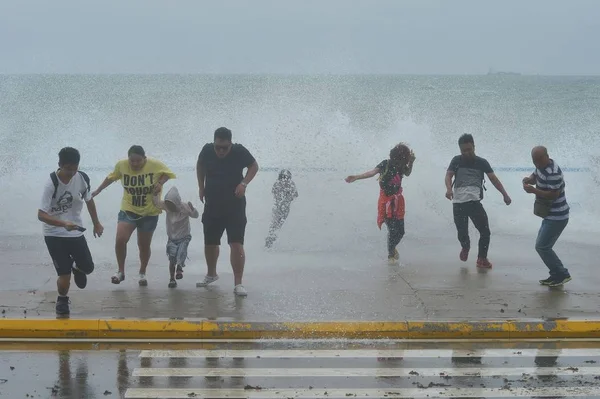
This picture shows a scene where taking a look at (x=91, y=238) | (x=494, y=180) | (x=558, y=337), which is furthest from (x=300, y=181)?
(x=558, y=337)

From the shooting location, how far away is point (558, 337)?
7711mm

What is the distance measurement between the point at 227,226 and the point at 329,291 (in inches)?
48.5

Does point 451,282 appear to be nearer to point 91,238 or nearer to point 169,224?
point 169,224

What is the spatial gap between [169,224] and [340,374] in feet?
11.4

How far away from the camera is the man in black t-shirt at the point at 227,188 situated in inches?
351

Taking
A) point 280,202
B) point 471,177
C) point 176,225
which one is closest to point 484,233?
point 471,177

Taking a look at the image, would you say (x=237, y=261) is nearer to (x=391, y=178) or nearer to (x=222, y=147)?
(x=222, y=147)

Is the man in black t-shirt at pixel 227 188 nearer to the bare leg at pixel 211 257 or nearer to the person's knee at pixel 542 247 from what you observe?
the bare leg at pixel 211 257

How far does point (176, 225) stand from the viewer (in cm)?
938

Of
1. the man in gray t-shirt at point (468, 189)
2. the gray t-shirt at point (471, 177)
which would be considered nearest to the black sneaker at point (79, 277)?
the man in gray t-shirt at point (468, 189)

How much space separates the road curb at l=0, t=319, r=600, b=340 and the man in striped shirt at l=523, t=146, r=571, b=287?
5.01ft

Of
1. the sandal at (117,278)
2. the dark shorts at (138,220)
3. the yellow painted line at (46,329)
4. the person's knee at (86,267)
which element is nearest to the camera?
the yellow painted line at (46,329)

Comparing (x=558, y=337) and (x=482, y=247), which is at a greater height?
(x=482, y=247)

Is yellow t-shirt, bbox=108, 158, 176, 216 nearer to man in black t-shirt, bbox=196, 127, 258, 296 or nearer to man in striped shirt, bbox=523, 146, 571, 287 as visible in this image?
man in black t-shirt, bbox=196, 127, 258, 296
